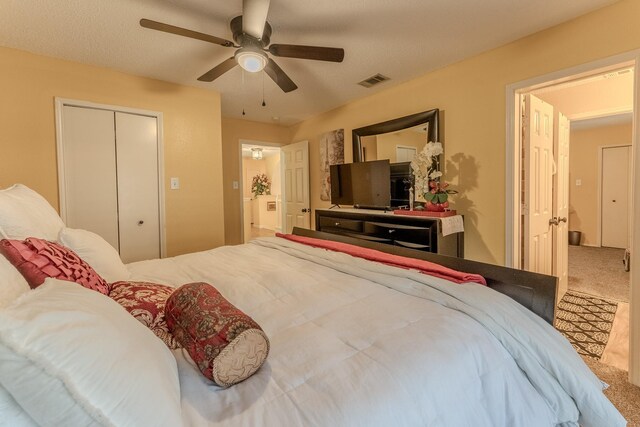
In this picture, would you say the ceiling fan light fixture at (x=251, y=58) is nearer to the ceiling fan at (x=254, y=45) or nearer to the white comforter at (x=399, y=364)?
the ceiling fan at (x=254, y=45)

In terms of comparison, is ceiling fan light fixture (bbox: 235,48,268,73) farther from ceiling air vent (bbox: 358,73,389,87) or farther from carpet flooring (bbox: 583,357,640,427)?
carpet flooring (bbox: 583,357,640,427)

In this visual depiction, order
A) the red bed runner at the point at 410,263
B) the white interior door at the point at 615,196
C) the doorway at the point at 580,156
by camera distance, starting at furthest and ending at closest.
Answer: the white interior door at the point at 615,196 < the doorway at the point at 580,156 < the red bed runner at the point at 410,263

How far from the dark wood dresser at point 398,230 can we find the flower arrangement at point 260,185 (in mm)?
5670

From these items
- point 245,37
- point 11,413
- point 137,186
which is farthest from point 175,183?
point 11,413

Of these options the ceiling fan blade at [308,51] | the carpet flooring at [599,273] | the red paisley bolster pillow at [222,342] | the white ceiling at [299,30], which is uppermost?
the white ceiling at [299,30]

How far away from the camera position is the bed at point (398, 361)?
2.24 ft

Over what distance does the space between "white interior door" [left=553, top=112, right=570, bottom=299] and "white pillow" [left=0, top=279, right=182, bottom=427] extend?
3.73 m

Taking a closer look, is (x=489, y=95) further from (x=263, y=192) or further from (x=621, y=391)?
(x=263, y=192)

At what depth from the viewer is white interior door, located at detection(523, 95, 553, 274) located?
8.50ft

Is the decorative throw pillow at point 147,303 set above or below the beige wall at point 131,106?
below

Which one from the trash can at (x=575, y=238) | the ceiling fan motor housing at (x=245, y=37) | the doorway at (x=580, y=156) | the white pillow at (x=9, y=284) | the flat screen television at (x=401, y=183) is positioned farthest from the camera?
the trash can at (x=575, y=238)

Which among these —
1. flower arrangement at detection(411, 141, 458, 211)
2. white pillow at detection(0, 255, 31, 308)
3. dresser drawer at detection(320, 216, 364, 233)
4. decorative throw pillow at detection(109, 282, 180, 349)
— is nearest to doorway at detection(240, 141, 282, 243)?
dresser drawer at detection(320, 216, 364, 233)

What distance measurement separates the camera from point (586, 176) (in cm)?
562

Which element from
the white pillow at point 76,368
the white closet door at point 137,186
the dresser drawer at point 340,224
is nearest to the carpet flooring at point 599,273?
the dresser drawer at point 340,224
